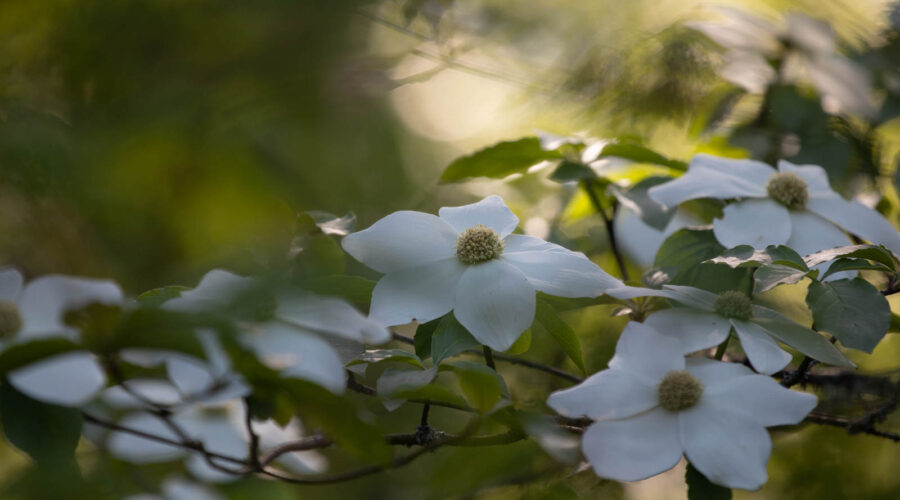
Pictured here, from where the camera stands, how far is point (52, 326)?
0.36 m

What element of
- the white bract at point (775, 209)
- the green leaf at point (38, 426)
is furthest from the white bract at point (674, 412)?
the green leaf at point (38, 426)

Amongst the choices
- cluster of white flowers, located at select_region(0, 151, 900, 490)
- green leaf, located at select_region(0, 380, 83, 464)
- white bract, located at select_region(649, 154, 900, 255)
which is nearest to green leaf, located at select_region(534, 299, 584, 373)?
cluster of white flowers, located at select_region(0, 151, 900, 490)

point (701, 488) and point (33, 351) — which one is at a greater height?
point (33, 351)

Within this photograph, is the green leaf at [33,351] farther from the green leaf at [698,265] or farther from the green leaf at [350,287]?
the green leaf at [698,265]

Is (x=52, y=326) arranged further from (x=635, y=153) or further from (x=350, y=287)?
(x=635, y=153)

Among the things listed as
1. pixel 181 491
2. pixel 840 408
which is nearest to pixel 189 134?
pixel 181 491

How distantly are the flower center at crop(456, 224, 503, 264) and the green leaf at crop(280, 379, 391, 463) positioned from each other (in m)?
0.13

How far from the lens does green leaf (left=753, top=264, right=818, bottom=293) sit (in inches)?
12.6

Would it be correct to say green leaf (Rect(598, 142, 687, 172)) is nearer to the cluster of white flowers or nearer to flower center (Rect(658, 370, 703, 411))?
the cluster of white flowers

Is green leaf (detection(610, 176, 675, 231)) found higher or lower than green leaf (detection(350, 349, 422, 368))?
lower

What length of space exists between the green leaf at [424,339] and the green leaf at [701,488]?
0.46 ft

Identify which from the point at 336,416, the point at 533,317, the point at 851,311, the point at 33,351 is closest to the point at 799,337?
the point at 851,311

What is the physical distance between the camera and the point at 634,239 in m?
0.60

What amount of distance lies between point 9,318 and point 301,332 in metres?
0.19
